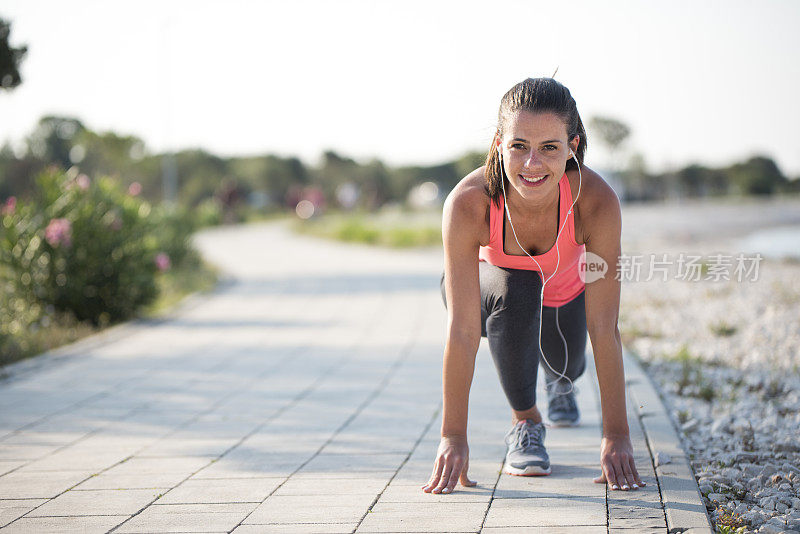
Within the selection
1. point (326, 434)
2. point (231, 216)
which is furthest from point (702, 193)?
point (326, 434)

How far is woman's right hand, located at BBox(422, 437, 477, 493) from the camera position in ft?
9.37

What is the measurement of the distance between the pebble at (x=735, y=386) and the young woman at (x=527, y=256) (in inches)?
17.0

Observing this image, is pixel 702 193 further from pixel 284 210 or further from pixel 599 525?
pixel 599 525

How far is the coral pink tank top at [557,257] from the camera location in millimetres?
2887

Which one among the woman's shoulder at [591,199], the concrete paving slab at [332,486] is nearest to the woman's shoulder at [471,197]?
the woman's shoulder at [591,199]

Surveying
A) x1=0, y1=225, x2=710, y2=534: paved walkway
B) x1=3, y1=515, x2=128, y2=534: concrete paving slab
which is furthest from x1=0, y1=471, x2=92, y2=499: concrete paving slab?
x1=3, y1=515, x2=128, y2=534: concrete paving slab

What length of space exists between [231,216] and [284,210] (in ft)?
31.6

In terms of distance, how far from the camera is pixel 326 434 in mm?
3838

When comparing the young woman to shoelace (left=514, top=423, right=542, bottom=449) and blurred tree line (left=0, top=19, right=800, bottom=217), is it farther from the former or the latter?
blurred tree line (left=0, top=19, right=800, bottom=217)

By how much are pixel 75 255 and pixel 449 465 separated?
224 inches

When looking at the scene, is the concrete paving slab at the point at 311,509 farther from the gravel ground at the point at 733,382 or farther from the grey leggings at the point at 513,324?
the gravel ground at the point at 733,382

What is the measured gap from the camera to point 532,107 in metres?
2.68

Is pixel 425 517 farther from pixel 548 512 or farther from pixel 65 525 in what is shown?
pixel 65 525

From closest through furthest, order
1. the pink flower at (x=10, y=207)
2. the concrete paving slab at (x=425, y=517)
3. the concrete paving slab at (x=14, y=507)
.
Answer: the concrete paving slab at (x=425, y=517) < the concrete paving slab at (x=14, y=507) < the pink flower at (x=10, y=207)
